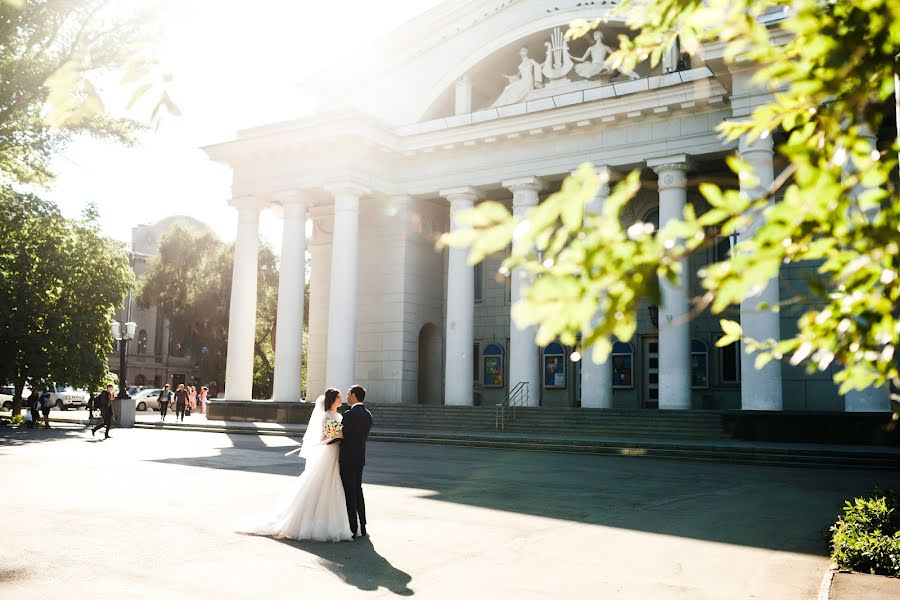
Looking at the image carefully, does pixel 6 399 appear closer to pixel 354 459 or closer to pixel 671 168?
pixel 671 168

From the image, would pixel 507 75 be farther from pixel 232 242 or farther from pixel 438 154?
pixel 232 242

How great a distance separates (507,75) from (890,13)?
32820 millimetres

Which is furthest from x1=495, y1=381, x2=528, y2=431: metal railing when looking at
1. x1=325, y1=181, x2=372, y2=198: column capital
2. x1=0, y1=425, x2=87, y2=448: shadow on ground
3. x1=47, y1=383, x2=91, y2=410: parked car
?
x1=47, y1=383, x2=91, y2=410: parked car

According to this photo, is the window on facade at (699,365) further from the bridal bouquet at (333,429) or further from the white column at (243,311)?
the bridal bouquet at (333,429)

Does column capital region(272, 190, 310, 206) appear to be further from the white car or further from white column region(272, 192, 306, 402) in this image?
the white car

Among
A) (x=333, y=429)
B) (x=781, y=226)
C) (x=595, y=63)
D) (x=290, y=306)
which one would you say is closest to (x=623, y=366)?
(x=595, y=63)

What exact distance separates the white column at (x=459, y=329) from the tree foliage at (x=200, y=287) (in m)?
25.1

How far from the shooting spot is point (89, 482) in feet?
44.1

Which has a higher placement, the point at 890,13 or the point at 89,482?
the point at 890,13

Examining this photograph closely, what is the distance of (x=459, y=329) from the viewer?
31656 mm

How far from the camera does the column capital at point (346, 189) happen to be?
32.0 metres

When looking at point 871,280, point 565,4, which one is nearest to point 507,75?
point 565,4

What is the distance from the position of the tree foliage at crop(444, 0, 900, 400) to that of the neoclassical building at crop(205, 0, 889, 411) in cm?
2416

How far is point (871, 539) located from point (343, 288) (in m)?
26.0
